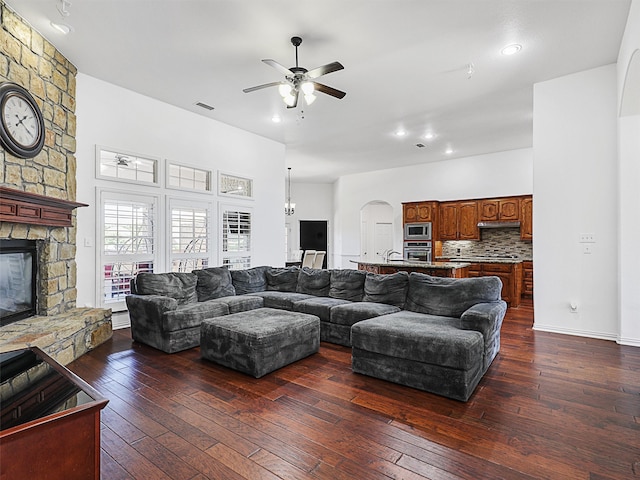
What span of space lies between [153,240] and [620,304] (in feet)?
19.9

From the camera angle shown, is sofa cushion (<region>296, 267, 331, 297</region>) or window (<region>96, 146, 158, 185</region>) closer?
window (<region>96, 146, 158, 185</region>)

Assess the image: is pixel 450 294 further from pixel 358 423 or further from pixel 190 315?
pixel 190 315

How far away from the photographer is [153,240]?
5.13 metres

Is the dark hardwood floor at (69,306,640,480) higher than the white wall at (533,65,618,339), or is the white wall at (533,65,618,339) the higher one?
the white wall at (533,65,618,339)

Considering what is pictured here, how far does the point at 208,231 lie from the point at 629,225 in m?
5.74

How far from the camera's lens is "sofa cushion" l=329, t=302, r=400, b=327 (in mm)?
3883

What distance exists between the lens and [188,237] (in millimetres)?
5602

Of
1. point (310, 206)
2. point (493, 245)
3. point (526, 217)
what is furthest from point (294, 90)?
point (310, 206)

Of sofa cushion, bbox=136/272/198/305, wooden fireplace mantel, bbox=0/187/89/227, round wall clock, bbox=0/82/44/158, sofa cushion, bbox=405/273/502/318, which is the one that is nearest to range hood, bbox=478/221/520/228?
sofa cushion, bbox=405/273/502/318

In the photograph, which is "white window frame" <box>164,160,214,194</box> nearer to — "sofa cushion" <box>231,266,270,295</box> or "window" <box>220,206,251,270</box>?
"window" <box>220,206,251,270</box>

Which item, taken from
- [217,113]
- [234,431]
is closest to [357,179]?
[217,113]

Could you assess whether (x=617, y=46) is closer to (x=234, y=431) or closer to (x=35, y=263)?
(x=234, y=431)

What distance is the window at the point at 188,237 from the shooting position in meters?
5.43

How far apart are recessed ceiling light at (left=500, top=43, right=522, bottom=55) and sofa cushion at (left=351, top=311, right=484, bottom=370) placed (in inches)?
117
